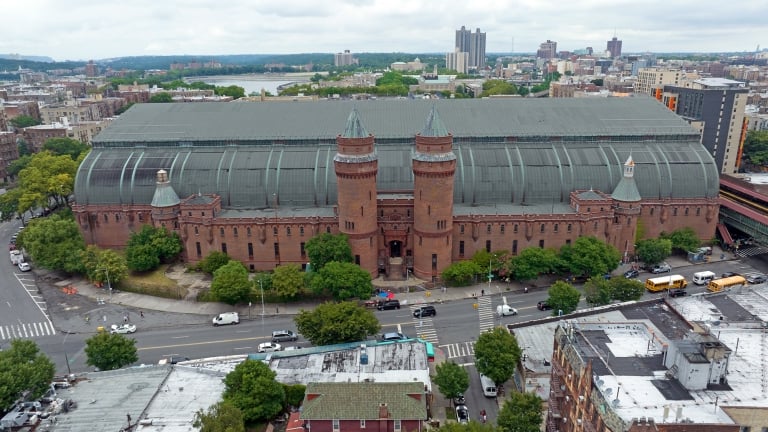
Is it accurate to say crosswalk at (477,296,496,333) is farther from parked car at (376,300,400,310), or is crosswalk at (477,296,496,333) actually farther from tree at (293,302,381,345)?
tree at (293,302,381,345)

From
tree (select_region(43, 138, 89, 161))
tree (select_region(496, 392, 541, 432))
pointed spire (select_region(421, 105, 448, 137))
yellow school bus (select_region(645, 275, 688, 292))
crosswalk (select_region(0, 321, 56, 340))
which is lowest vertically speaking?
crosswalk (select_region(0, 321, 56, 340))

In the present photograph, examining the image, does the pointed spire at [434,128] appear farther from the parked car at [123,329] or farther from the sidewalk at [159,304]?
the parked car at [123,329]

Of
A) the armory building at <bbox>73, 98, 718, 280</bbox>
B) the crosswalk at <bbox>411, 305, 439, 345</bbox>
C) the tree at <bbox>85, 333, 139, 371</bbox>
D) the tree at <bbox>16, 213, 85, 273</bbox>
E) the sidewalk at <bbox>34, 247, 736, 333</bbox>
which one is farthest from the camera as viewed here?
the tree at <bbox>16, 213, 85, 273</bbox>

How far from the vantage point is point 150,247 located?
319ft

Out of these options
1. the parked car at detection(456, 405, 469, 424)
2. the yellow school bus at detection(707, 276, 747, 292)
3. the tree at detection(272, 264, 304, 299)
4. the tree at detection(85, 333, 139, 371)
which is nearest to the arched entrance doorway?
the tree at detection(272, 264, 304, 299)

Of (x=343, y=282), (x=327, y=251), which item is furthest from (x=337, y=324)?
(x=327, y=251)

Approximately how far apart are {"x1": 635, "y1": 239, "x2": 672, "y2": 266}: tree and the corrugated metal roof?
10.8 meters

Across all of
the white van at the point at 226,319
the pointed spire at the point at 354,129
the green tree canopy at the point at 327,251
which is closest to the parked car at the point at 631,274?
the green tree canopy at the point at 327,251

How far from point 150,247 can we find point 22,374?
41.3m

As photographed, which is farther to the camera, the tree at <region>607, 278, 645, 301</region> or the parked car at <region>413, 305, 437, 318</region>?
the parked car at <region>413, 305, 437, 318</region>

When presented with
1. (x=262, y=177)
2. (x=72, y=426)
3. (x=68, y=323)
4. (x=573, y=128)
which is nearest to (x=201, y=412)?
(x=72, y=426)

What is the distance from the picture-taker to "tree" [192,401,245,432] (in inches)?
1954

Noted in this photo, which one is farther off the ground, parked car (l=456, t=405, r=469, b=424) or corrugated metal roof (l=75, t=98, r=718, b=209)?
corrugated metal roof (l=75, t=98, r=718, b=209)

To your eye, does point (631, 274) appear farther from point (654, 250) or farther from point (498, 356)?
point (498, 356)
